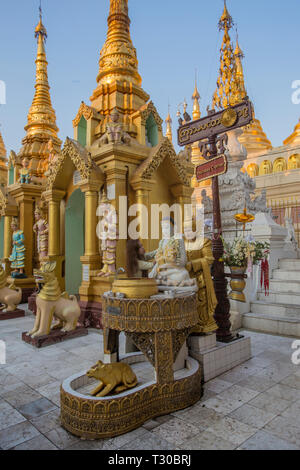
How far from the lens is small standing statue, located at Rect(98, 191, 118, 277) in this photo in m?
8.00

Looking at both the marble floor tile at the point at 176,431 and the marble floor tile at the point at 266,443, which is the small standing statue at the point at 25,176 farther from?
the marble floor tile at the point at 266,443

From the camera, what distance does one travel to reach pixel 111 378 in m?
3.48

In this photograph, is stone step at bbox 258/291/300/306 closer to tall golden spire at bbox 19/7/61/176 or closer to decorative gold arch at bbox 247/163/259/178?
tall golden spire at bbox 19/7/61/176

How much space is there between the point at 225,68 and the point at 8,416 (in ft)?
66.5

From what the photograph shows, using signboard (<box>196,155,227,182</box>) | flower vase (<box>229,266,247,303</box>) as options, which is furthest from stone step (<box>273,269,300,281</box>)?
signboard (<box>196,155,227,182</box>)

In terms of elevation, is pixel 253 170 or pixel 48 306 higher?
pixel 253 170

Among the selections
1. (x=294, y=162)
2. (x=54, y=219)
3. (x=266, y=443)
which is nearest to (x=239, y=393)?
(x=266, y=443)

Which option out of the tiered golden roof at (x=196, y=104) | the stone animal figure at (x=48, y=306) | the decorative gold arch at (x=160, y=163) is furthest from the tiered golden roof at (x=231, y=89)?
the stone animal figure at (x=48, y=306)

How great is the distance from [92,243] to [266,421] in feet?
20.2

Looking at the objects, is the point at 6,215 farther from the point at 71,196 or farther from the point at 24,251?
the point at 71,196

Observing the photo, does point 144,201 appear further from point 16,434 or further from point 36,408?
point 16,434

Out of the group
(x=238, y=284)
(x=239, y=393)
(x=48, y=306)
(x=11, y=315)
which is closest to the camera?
(x=239, y=393)

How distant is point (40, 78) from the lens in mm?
15352
